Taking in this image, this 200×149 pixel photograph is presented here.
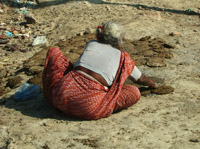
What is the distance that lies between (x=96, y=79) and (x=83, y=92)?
0.63ft

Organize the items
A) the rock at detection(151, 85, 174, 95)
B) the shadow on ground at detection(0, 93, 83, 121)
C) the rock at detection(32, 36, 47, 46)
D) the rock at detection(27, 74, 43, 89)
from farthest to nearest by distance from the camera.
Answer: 1. the rock at detection(32, 36, 47, 46)
2. the rock at detection(27, 74, 43, 89)
3. the rock at detection(151, 85, 174, 95)
4. the shadow on ground at detection(0, 93, 83, 121)

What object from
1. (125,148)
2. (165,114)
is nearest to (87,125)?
(125,148)

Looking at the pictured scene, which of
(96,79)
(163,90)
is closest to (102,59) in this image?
(96,79)

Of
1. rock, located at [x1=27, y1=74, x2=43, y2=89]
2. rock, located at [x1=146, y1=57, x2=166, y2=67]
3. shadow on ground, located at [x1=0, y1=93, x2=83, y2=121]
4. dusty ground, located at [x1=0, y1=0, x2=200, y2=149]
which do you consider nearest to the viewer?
dusty ground, located at [x1=0, y1=0, x2=200, y2=149]

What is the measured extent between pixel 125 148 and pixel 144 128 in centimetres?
47

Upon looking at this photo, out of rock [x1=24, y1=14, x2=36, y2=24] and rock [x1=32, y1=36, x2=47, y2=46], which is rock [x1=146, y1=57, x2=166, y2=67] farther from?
rock [x1=24, y1=14, x2=36, y2=24]

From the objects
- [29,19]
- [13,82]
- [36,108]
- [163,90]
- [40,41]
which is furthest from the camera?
[29,19]

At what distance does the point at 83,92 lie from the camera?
334 centimetres

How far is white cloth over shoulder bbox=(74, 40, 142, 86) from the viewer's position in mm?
3334

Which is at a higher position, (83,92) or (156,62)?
(83,92)

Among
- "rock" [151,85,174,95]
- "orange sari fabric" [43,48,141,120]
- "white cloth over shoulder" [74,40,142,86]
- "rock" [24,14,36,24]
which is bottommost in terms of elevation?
"rock" [24,14,36,24]

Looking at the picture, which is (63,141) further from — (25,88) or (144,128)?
(25,88)

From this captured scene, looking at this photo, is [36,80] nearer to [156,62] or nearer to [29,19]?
[156,62]

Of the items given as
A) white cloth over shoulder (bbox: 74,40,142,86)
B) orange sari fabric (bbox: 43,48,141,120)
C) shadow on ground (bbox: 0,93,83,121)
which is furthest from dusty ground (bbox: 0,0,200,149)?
white cloth over shoulder (bbox: 74,40,142,86)
